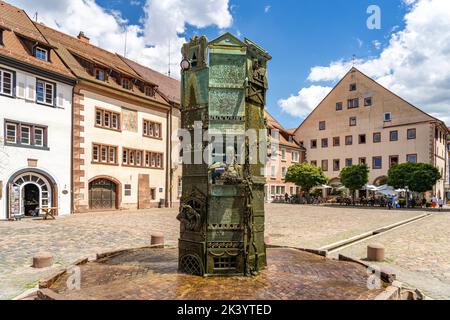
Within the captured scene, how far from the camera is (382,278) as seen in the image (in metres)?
6.80

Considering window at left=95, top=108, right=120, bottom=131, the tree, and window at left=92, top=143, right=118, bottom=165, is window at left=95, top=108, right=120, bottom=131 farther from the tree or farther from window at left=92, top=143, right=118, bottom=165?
the tree

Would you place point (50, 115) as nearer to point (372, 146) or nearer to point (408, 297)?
point (408, 297)

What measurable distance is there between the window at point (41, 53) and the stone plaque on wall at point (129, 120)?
718 cm

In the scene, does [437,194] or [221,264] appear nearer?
[221,264]

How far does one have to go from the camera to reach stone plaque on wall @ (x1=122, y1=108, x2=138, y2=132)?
97.3 feet

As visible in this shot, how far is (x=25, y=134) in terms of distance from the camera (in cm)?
2216

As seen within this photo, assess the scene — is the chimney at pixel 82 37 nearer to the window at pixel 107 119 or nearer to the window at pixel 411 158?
the window at pixel 107 119

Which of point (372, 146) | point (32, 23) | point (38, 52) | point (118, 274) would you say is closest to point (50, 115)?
point (38, 52)

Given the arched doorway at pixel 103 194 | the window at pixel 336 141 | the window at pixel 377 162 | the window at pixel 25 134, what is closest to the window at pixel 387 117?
the window at pixel 377 162

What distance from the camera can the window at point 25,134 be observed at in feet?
69.7

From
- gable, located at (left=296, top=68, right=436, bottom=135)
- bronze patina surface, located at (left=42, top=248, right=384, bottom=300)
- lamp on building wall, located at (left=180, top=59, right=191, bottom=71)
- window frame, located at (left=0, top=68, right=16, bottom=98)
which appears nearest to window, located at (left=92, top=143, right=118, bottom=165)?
window frame, located at (left=0, top=68, right=16, bottom=98)

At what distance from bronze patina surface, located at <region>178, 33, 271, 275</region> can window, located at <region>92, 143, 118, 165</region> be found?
21495 mm

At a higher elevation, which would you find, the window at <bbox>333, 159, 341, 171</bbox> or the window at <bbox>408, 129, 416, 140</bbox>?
the window at <bbox>408, 129, 416, 140</bbox>
